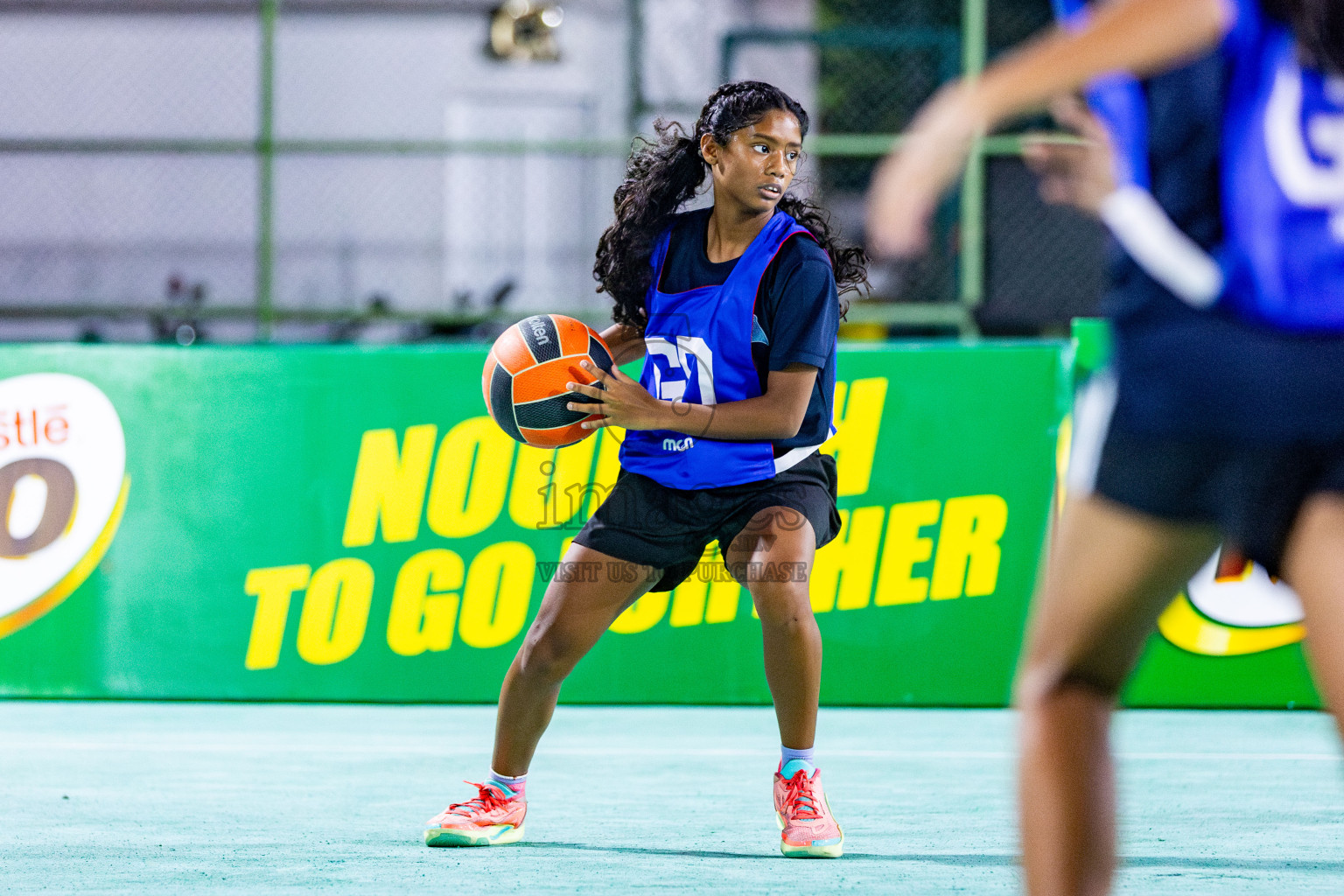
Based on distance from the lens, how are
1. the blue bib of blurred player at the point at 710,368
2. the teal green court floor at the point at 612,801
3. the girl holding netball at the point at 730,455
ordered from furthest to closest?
the blue bib of blurred player at the point at 710,368, the girl holding netball at the point at 730,455, the teal green court floor at the point at 612,801

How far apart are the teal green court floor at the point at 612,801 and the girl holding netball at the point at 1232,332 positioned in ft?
5.64

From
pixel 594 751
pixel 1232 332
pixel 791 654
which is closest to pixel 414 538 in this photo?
pixel 594 751

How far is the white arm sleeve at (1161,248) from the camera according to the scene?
2.06 m

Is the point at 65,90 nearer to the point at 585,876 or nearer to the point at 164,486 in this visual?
the point at 164,486

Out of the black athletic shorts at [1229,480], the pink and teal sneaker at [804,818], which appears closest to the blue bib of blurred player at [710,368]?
the pink and teal sneaker at [804,818]

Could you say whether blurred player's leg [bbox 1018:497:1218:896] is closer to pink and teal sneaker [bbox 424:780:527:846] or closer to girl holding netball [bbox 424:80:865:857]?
girl holding netball [bbox 424:80:865:857]

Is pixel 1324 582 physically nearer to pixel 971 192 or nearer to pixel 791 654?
pixel 791 654

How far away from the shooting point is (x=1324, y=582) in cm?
204

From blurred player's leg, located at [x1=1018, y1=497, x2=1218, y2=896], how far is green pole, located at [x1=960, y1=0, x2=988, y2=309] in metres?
7.05

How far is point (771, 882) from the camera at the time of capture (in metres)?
3.71

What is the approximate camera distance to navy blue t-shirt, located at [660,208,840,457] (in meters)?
4.12

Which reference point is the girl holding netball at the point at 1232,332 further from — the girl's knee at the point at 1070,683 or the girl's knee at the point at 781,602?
the girl's knee at the point at 781,602

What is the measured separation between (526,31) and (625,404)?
1267 cm

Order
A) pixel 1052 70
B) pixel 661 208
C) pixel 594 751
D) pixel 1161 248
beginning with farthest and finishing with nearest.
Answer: pixel 594 751
pixel 661 208
pixel 1161 248
pixel 1052 70
